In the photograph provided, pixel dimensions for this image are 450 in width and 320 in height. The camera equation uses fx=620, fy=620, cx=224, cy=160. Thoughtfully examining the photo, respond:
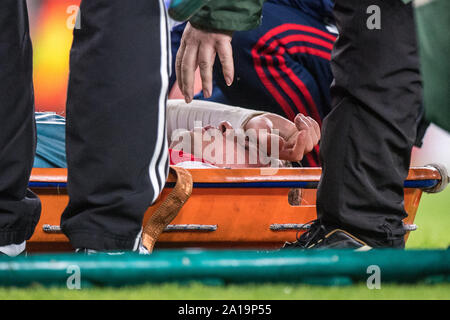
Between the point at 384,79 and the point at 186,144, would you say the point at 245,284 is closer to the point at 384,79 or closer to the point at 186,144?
the point at 384,79

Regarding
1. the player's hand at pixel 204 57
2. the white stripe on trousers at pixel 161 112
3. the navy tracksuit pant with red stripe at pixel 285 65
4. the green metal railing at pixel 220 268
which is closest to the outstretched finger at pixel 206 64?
the player's hand at pixel 204 57

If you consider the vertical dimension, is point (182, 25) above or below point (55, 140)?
above

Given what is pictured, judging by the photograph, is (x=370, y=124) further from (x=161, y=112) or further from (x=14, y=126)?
(x=14, y=126)

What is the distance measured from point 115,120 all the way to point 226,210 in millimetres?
622

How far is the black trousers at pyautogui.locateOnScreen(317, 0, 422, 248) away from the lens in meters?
1.11

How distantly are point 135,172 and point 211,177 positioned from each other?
1.72 ft

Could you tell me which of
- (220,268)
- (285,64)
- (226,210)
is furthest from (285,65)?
(220,268)

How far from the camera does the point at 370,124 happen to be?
112 centimetres

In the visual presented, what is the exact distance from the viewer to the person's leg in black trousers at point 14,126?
39.2 inches

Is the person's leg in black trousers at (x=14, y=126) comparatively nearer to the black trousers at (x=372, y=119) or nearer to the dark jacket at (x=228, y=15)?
the dark jacket at (x=228, y=15)

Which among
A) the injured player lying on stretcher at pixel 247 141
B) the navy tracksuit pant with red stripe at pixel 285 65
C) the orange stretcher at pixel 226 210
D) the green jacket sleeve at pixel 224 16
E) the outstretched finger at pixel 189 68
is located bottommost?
the orange stretcher at pixel 226 210

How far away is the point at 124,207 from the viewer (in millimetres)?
888

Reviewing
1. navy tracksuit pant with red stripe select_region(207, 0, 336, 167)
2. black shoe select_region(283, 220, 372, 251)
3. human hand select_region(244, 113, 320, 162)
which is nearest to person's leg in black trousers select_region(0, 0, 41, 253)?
black shoe select_region(283, 220, 372, 251)
